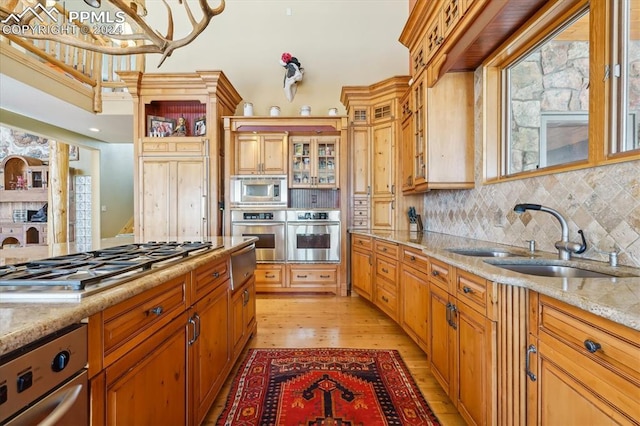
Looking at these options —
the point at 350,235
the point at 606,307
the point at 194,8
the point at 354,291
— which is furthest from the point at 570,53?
the point at 194,8

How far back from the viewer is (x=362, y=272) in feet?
11.4

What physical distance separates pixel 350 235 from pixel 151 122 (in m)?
3.08

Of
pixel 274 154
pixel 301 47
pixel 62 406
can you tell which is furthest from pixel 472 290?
pixel 301 47

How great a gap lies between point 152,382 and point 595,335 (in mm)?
1363

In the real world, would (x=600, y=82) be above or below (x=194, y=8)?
below

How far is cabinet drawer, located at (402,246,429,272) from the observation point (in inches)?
79.2

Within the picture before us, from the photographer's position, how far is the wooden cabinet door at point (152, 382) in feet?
2.68

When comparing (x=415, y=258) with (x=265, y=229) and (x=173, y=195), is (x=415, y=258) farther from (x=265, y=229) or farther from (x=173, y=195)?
(x=173, y=195)

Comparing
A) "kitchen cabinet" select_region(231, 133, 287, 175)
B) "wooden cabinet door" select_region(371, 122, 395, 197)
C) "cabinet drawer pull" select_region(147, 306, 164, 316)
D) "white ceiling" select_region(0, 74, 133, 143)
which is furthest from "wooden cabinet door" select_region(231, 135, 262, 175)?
"cabinet drawer pull" select_region(147, 306, 164, 316)

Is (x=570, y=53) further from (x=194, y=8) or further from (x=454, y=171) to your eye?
(x=194, y=8)

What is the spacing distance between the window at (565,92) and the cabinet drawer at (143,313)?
6.42 ft

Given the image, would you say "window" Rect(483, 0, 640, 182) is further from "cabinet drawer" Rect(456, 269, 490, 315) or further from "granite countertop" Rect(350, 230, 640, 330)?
"cabinet drawer" Rect(456, 269, 490, 315)

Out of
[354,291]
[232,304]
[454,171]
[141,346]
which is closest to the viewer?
[141,346]

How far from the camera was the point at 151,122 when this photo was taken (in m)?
3.84
